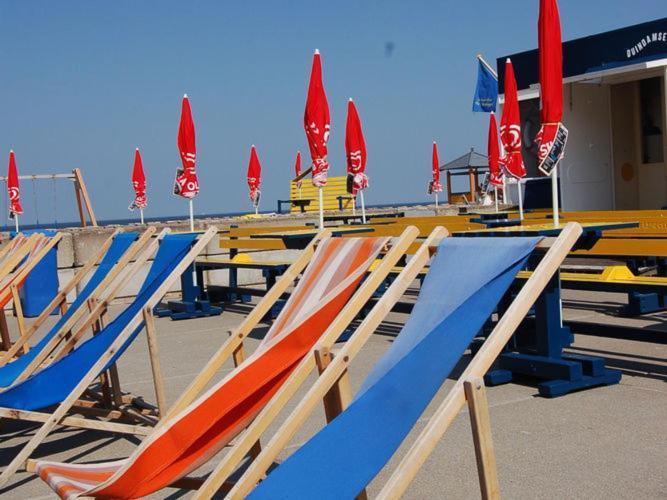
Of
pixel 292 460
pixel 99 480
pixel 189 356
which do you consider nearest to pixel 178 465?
pixel 99 480

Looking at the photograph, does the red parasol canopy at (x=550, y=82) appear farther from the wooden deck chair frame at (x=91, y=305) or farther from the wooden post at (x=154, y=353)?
the wooden post at (x=154, y=353)

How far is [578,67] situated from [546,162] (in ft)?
32.1

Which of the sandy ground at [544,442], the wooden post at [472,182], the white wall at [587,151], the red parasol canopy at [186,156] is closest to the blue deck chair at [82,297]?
the sandy ground at [544,442]

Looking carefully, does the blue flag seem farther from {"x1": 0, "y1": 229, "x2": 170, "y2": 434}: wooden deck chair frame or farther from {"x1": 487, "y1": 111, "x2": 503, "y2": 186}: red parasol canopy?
{"x1": 0, "y1": 229, "x2": 170, "y2": 434}: wooden deck chair frame

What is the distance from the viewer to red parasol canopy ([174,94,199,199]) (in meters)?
9.96

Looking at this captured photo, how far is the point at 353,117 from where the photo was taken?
1136 cm

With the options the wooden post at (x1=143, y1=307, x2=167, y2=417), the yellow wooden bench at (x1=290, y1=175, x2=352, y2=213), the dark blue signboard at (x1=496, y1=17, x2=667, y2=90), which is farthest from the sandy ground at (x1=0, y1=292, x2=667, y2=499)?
the yellow wooden bench at (x1=290, y1=175, x2=352, y2=213)

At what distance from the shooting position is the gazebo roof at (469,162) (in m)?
28.3

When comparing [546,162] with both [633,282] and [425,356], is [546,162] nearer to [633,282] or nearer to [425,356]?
[633,282]

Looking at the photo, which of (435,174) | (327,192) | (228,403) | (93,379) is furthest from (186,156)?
(327,192)

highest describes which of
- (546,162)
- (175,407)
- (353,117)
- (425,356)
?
(353,117)

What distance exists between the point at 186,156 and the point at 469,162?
19258 millimetres

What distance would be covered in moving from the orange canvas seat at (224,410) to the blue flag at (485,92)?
50.5 feet

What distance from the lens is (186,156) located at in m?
10.2
